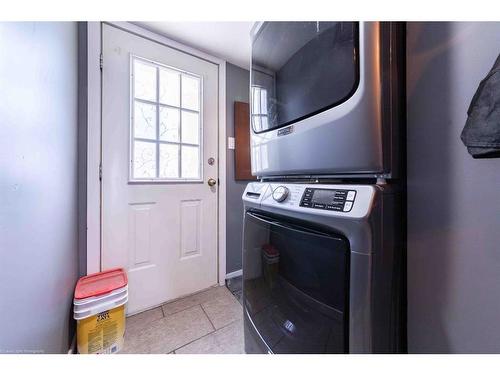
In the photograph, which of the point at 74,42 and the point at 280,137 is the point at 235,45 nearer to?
the point at 74,42

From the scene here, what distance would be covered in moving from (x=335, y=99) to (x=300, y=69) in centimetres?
21

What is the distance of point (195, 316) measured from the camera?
1352 mm

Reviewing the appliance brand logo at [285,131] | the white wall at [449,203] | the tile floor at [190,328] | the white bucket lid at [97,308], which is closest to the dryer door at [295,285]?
the white wall at [449,203]

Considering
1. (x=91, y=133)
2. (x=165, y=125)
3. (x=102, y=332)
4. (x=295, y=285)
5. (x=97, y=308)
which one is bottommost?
(x=102, y=332)

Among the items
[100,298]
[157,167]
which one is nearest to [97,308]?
[100,298]

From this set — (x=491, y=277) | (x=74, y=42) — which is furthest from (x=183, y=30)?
(x=491, y=277)

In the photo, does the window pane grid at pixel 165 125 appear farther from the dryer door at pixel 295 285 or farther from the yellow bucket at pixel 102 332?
the dryer door at pixel 295 285

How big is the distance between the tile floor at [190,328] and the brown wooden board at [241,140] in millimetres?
1048

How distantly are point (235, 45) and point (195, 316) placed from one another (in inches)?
79.2

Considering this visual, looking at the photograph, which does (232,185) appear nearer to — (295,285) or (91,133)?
(91,133)

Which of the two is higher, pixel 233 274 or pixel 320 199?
pixel 320 199

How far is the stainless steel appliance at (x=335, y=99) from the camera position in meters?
0.48

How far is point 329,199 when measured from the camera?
1.69ft

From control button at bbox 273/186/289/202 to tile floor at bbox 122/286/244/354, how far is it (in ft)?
3.04
